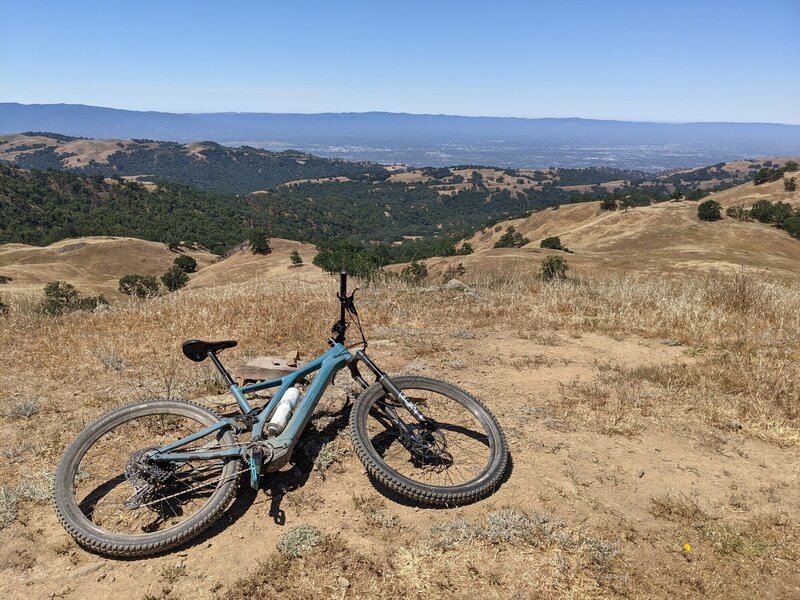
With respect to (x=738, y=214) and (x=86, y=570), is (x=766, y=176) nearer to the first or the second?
(x=738, y=214)

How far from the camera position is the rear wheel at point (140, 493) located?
135 inches

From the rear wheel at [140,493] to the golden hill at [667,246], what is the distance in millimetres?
23573

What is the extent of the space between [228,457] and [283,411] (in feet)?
1.98

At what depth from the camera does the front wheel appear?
12.8 feet

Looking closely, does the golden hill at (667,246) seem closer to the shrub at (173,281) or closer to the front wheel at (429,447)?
the front wheel at (429,447)

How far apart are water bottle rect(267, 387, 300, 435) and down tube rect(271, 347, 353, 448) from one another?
55 millimetres

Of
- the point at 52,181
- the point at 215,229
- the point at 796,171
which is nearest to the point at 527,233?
the point at 796,171

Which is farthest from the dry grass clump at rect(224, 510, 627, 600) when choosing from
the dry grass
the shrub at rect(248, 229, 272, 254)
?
the shrub at rect(248, 229, 272, 254)

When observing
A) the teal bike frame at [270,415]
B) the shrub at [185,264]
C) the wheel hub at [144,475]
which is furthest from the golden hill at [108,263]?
the wheel hub at [144,475]

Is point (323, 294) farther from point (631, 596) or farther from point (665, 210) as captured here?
point (665, 210)

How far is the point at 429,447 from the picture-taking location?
4.37 m

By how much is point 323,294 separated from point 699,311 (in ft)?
29.4

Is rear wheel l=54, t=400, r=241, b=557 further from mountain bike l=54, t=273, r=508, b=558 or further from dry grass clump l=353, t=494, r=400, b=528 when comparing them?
dry grass clump l=353, t=494, r=400, b=528

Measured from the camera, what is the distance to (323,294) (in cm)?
1163
